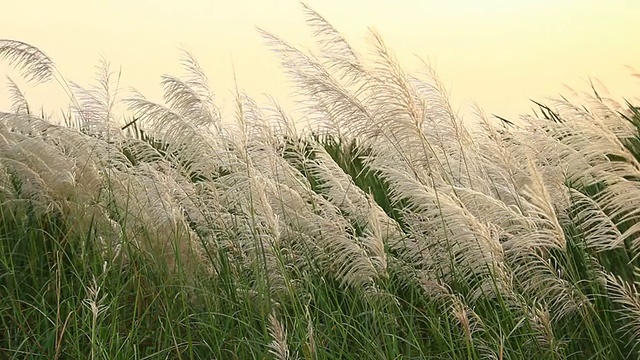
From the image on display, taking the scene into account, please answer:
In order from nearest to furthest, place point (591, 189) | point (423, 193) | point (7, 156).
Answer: point (423, 193)
point (7, 156)
point (591, 189)

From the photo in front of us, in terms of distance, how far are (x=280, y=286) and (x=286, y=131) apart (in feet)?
4.33

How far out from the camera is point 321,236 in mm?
3371

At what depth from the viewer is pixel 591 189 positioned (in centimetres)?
452

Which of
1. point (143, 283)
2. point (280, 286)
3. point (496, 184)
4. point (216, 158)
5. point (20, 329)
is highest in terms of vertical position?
point (496, 184)

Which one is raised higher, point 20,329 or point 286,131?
point 286,131

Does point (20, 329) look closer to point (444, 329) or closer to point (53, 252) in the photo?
point (53, 252)

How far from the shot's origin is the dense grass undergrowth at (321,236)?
2801mm

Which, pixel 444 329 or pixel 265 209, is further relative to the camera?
pixel 444 329

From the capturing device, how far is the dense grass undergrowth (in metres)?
2.80

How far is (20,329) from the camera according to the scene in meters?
3.29

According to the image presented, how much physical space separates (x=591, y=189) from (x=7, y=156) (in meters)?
3.17

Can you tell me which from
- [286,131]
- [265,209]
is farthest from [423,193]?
[286,131]

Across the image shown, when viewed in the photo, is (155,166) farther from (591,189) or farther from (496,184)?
(591,189)

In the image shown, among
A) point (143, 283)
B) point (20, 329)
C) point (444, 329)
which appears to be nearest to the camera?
point (444, 329)
